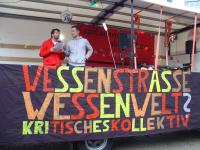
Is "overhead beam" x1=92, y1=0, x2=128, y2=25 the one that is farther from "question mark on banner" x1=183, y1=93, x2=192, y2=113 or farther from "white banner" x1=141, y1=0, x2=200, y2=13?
"question mark on banner" x1=183, y1=93, x2=192, y2=113

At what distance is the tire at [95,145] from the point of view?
5191 mm

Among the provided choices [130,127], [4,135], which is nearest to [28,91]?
[4,135]

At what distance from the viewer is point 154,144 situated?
6184 mm

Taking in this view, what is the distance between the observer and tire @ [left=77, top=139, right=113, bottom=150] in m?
5.19

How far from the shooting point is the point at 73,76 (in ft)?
16.3

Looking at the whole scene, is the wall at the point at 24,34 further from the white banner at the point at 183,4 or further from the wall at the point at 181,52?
the wall at the point at 181,52

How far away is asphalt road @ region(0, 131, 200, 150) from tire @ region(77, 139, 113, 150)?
0.39m

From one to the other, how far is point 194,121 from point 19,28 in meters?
5.04

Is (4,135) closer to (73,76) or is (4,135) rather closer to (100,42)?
(73,76)

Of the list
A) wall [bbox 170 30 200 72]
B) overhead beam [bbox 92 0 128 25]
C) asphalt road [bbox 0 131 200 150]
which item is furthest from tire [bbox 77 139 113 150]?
wall [bbox 170 30 200 72]

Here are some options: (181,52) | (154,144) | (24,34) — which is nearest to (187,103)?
(154,144)

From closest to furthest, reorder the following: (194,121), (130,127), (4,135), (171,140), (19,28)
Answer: (4,135)
(130,127)
(194,121)
(171,140)
(19,28)

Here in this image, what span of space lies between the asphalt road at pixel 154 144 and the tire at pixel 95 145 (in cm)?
39

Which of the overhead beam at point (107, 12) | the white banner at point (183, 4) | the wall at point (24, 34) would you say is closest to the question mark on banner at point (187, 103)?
the white banner at point (183, 4)
